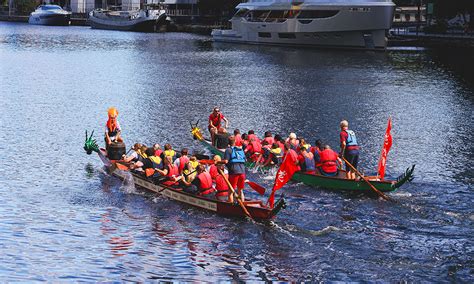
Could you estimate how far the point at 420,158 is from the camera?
154 feet

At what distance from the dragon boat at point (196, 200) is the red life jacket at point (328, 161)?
4.65m

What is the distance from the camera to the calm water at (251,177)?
2923cm

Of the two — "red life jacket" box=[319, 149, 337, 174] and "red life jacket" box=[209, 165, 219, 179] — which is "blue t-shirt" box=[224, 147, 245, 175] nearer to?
"red life jacket" box=[209, 165, 219, 179]

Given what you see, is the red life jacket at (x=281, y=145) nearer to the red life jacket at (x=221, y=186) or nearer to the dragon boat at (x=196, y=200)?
the dragon boat at (x=196, y=200)

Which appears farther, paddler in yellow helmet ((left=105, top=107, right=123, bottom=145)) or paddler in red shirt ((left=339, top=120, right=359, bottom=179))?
paddler in yellow helmet ((left=105, top=107, right=123, bottom=145))

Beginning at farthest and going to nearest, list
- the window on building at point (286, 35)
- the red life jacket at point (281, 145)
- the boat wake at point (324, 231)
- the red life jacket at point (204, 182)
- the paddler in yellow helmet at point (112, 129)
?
the window on building at point (286, 35) < the paddler in yellow helmet at point (112, 129) < the red life jacket at point (281, 145) < the red life jacket at point (204, 182) < the boat wake at point (324, 231)

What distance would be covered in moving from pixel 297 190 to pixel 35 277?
14.7 meters

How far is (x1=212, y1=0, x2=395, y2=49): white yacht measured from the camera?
127625 millimetres

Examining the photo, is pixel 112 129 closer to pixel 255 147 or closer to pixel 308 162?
pixel 255 147

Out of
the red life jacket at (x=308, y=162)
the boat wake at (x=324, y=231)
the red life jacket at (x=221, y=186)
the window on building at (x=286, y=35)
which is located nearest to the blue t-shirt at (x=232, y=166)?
the red life jacket at (x=221, y=186)

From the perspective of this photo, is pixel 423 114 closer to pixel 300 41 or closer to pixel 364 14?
pixel 364 14

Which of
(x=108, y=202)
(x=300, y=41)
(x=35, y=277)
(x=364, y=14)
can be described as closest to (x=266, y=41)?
(x=300, y=41)

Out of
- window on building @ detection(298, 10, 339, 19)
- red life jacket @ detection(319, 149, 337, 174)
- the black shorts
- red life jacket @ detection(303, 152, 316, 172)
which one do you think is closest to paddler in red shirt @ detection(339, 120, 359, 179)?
the black shorts

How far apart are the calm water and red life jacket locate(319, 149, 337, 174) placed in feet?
3.96
